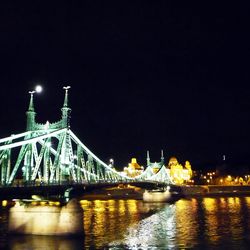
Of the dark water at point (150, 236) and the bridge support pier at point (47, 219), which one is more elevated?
the bridge support pier at point (47, 219)

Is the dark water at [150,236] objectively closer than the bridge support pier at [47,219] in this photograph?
Yes

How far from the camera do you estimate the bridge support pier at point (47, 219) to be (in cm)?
2978

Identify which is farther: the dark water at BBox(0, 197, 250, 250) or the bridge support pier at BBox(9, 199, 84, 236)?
the bridge support pier at BBox(9, 199, 84, 236)

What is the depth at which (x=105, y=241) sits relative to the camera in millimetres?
29422

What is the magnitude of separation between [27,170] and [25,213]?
25.1 feet

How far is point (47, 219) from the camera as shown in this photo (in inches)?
1198

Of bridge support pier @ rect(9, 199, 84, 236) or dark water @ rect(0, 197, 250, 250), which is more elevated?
bridge support pier @ rect(9, 199, 84, 236)

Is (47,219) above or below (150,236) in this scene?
above

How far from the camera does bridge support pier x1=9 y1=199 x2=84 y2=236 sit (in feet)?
97.7

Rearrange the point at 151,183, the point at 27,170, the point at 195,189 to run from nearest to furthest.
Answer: the point at 27,170 → the point at 151,183 → the point at 195,189

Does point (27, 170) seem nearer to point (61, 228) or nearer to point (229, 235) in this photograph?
point (61, 228)

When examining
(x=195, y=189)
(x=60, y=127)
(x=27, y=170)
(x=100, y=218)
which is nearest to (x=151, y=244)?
(x=27, y=170)

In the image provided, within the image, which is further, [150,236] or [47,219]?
[150,236]

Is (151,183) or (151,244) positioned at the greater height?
(151,183)
